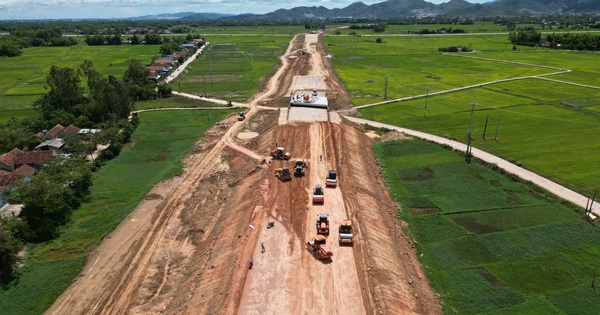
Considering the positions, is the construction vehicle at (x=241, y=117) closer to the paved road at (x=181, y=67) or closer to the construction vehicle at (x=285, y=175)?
the construction vehicle at (x=285, y=175)

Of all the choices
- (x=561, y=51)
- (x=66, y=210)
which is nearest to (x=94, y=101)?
(x=66, y=210)

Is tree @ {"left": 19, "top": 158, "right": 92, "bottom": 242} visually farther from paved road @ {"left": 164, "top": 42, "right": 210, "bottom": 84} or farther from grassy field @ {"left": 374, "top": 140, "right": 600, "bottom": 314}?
paved road @ {"left": 164, "top": 42, "right": 210, "bottom": 84}

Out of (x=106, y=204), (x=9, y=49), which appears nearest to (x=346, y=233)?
(x=106, y=204)

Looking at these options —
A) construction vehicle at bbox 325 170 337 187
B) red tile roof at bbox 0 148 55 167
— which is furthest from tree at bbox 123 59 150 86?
construction vehicle at bbox 325 170 337 187

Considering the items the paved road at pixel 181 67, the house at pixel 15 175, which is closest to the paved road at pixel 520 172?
the house at pixel 15 175

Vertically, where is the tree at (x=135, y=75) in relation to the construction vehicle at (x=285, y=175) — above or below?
above

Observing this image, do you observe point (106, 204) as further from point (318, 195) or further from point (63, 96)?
point (63, 96)

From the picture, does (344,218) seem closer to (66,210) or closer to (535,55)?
(66,210)
